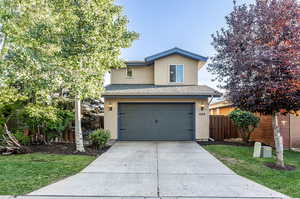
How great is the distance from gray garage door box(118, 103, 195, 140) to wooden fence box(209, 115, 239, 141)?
1524 mm

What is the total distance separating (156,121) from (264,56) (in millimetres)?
6207

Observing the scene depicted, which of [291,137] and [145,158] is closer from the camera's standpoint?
[145,158]

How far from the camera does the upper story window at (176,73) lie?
10.9m

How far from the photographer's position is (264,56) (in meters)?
5.00

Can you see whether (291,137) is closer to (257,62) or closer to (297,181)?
(297,181)

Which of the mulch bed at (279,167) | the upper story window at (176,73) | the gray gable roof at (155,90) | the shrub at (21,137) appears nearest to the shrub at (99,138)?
the gray gable roof at (155,90)

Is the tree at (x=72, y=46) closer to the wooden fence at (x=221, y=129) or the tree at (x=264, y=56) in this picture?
the tree at (x=264, y=56)

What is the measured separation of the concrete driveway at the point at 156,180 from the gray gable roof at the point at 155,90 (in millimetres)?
3952

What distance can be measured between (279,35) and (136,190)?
602 cm

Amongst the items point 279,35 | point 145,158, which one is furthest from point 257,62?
point 145,158

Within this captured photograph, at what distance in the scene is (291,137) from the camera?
845 centimetres

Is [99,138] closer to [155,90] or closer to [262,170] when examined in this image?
[155,90]

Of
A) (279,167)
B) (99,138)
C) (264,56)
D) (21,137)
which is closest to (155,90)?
(99,138)

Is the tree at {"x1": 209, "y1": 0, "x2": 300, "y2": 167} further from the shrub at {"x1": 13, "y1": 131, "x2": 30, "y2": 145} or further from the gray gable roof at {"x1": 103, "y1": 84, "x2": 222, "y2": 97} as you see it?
the shrub at {"x1": 13, "y1": 131, "x2": 30, "y2": 145}
